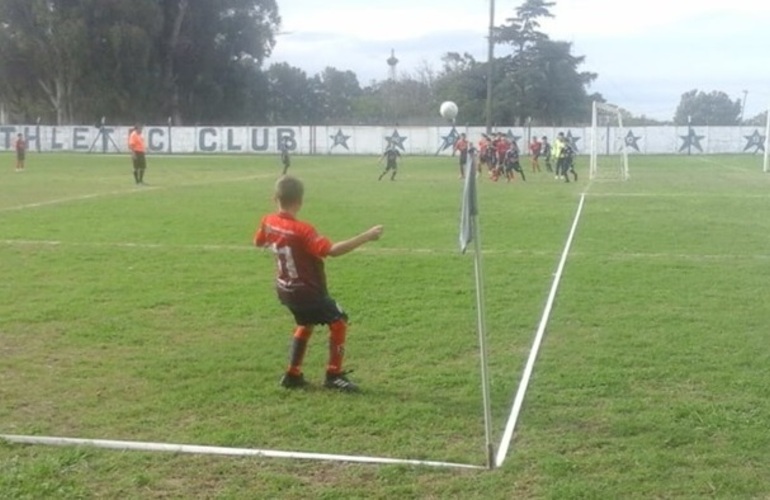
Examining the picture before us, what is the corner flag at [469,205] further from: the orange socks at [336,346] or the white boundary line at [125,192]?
the white boundary line at [125,192]

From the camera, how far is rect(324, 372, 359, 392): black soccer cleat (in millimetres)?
6941

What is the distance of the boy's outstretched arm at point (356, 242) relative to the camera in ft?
20.8

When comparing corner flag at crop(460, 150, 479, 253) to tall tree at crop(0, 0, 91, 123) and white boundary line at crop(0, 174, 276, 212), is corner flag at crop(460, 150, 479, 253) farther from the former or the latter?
tall tree at crop(0, 0, 91, 123)

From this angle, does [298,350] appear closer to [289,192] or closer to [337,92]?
[289,192]

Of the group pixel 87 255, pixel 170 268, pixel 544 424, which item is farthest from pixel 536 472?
pixel 87 255

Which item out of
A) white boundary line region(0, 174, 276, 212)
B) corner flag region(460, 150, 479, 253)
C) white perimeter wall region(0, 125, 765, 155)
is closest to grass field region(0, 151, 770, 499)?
corner flag region(460, 150, 479, 253)

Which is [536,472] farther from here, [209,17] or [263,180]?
[209,17]

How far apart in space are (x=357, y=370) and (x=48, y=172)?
31967mm

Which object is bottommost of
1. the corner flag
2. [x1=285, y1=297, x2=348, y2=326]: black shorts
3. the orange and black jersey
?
[x1=285, y1=297, x2=348, y2=326]: black shorts

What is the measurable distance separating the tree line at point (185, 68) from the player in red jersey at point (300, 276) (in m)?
59.6

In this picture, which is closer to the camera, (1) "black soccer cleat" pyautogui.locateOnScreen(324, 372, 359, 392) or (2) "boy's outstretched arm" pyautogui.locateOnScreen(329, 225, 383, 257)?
(2) "boy's outstretched arm" pyautogui.locateOnScreen(329, 225, 383, 257)

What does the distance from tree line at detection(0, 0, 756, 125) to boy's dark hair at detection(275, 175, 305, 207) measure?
5961 centimetres

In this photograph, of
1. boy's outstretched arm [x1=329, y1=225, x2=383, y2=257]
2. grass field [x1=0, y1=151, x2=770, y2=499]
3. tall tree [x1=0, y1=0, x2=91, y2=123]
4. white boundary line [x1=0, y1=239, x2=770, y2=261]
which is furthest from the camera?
tall tree [x1=0, y1=0, x2=91, y2=123]

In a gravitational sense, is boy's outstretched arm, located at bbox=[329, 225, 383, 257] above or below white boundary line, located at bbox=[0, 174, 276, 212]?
above
